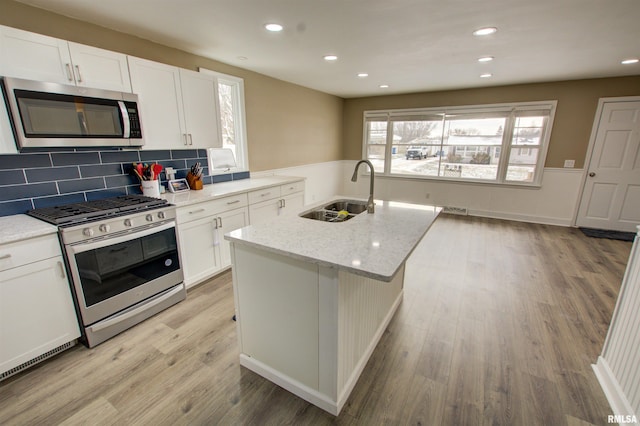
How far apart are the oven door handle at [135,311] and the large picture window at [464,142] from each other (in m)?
5.06

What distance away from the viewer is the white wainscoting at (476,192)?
4.75 metres

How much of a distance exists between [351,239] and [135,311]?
1.85 m

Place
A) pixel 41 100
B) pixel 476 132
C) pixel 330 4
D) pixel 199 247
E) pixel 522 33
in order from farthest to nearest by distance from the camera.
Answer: pixel 476 132 → pixel 199 247 → pixel 522 33 → pixel 330 4 → pixel 41 100

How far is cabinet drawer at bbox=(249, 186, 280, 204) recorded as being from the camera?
10.6 ft

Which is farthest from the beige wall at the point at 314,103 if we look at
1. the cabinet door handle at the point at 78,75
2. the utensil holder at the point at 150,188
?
the utensil holder at the point at 150,188

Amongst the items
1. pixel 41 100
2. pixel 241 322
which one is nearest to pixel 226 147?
pixel 41 100

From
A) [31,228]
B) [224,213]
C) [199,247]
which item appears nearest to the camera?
[31,228]

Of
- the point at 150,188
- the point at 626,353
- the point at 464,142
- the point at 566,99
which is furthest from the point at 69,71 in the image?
the point at 566,99

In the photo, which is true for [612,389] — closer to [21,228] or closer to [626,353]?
[626,353]

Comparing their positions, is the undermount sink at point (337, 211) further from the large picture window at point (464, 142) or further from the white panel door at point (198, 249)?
the large picture window at point (464, 142)

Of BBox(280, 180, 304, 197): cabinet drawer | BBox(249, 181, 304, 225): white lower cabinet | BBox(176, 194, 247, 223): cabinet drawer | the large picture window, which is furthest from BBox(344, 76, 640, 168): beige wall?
BBox(176, 194, 247, 223): cabinet drawer

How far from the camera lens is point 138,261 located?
2170 mm

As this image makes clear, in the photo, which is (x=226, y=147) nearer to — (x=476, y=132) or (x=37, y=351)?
(x=37, y=351)

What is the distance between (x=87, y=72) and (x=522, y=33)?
143 inches
